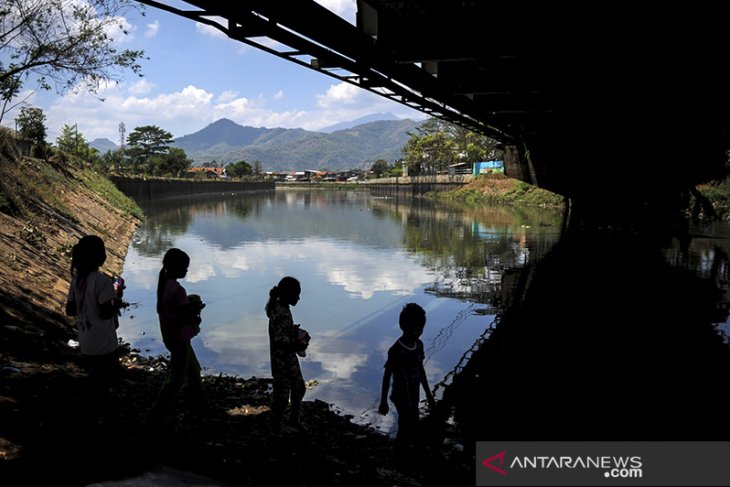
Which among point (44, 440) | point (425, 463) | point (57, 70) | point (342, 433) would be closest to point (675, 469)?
point (425, 463)

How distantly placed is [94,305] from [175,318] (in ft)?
2.41

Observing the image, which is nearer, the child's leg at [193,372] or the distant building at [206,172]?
the child's leg at [193,372]

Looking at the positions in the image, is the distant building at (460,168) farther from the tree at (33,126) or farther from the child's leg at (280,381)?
the child's leg at (280,381)

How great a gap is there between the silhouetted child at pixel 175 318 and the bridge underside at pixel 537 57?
2579mm

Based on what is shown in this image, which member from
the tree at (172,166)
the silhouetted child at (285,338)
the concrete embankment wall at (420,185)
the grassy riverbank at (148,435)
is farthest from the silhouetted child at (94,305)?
the tree at (172,166)

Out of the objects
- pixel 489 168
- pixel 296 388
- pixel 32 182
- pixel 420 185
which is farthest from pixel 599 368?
pixel 420 185

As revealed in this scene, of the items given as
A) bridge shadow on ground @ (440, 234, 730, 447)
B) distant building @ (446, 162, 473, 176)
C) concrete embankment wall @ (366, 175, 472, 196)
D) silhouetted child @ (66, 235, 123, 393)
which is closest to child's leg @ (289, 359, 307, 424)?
silhouetted child @ (66, 235, 123, 393)

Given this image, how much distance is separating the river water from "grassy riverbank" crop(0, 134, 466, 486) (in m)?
1.20

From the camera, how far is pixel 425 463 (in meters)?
5.98

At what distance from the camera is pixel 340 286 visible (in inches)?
716

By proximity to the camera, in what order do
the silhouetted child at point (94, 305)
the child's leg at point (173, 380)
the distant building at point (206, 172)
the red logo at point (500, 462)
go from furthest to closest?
the distant building at point (206, 172), the child's leg at point (173, 380), the red logo at point (500, 462), the silhouetted child at point (94, 305)

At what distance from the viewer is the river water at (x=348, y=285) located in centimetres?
1031

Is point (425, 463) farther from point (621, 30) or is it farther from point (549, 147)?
point (549, 147)

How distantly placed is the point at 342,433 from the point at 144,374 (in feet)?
11.8
